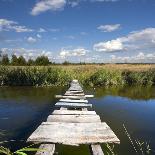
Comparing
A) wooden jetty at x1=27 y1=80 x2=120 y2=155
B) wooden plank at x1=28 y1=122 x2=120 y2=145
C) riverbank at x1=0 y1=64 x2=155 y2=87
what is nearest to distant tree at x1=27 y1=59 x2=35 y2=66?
riverbank at x1=0 y1=64 x2=155 y2=87

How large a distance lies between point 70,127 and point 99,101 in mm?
6907

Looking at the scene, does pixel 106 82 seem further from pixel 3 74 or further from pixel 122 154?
pixel 122 154

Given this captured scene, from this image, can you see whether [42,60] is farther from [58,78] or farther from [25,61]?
[58,78]

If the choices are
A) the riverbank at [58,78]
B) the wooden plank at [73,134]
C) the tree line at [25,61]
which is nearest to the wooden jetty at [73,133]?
the wooden plank at [73,134]

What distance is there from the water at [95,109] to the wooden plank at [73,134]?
0.61 metres

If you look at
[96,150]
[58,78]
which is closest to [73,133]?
[96,150]

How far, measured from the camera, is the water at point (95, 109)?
6.19 meters

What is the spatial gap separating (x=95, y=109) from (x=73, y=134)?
17.9 ft

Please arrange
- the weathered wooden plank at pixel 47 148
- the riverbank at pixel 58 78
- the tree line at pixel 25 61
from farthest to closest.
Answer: the tree line at pixel 25 61 → the riverbank at pixel 58 78 → the weathered wooden plank at pixel 47 148

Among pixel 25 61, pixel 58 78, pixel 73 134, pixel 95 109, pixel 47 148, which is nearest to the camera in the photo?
pixel 47 148

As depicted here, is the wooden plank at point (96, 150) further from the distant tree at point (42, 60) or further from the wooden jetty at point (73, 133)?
the distant tree at point (42, 60)

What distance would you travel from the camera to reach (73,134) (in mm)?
4508

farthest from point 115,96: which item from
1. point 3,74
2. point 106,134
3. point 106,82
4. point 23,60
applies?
point 23,60

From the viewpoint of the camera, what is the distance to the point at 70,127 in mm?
4918
